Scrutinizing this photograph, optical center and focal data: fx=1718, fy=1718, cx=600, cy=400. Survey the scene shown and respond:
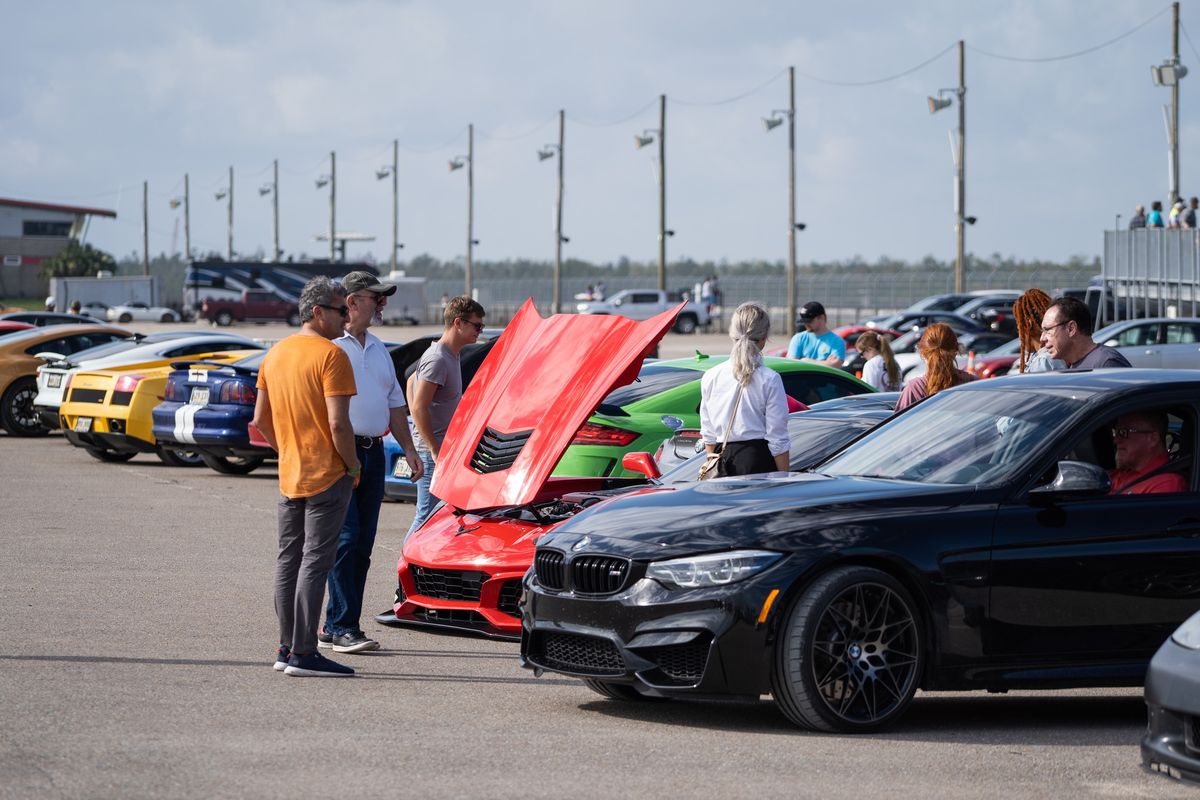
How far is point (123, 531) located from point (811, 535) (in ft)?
27.4

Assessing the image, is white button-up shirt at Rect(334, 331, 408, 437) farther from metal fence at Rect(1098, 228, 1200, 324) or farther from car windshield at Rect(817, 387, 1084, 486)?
metal fence at Rect(1098, 228, 1200, 324)

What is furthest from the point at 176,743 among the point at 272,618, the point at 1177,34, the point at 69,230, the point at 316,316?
the point at 69,230

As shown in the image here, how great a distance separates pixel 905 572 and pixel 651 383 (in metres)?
6.80

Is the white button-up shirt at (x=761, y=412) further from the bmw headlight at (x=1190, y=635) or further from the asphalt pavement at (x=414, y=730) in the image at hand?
the bmw headlight at (x=1190, y=635)

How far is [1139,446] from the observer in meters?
7.42

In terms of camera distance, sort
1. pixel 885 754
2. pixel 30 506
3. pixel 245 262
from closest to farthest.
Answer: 1. pixel 885 754
2. pixel 30 506
3. pixel 245 262

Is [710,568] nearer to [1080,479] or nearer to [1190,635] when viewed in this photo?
[1080,479]

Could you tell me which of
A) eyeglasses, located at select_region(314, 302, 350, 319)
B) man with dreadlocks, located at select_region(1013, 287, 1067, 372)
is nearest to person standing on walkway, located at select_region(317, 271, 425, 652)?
eyeglasses, located at select_region(314, 302, 350, 319)

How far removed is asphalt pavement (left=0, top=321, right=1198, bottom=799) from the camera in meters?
5.81

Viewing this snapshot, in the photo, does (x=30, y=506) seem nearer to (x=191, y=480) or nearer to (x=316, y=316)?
(x=191, y=480)

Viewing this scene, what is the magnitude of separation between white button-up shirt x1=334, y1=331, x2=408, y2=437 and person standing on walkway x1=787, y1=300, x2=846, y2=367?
7.92 m

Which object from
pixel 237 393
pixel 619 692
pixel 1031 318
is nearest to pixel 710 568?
pixel 619 692

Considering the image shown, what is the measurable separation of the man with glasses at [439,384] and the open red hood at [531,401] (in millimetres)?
427

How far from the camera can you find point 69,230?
5022 inches
